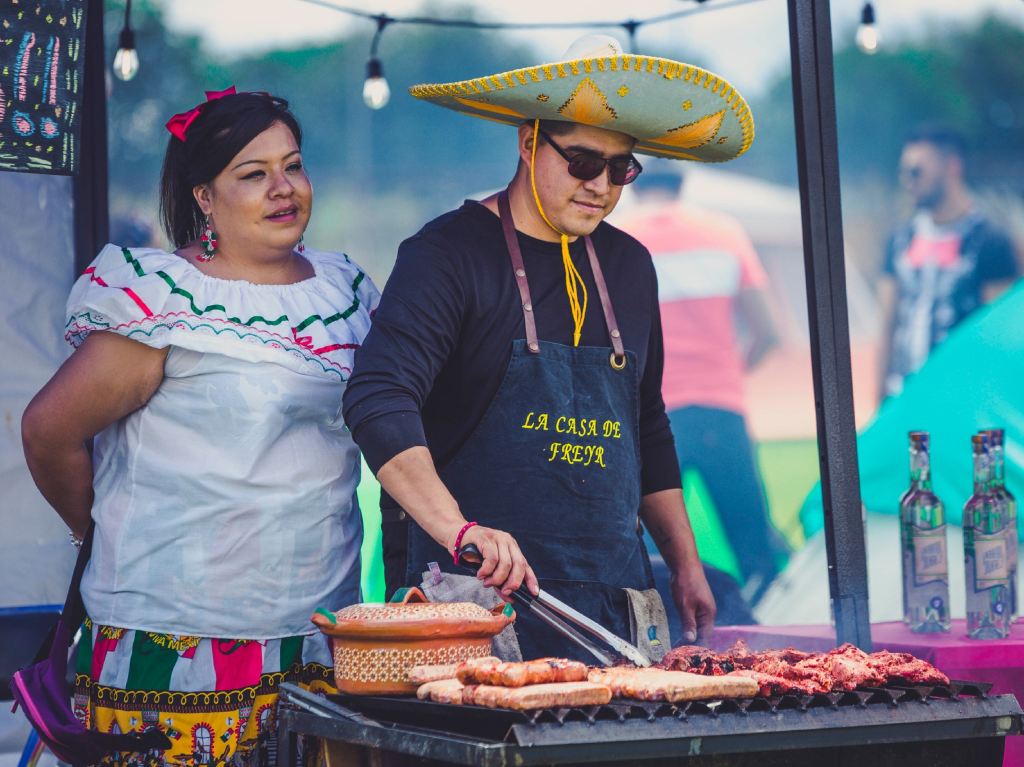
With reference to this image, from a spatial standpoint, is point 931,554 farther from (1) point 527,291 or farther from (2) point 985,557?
(1) point 527,291

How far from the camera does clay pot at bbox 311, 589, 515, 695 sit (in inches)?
84.4

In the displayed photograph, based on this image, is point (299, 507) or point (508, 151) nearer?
point (299, 507)

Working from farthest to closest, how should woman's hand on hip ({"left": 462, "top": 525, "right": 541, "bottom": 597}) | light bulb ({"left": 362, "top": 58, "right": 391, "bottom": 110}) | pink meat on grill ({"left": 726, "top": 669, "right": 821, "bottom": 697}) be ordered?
light bulb ({"left": 362, "top": 58, "right": 391, "bottom": 110}) → woman's hand on hip ({"left": 462, "top": 525, "right": 541, "bottom": 597}) → pink meat on grill ({"left": 726, "top": 669, "right": 821, "bottom": 697})

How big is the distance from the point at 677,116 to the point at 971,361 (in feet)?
8.26

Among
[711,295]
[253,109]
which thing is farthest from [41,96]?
[711,295]

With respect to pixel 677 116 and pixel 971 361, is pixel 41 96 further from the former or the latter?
pixel 971 361

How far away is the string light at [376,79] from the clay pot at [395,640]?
304 centimetres

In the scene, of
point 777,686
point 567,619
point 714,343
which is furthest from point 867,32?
point 777,686

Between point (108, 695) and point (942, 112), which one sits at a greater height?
point (942, 112)

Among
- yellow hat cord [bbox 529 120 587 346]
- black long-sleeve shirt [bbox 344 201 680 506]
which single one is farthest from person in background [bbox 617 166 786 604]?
yellow hat cord [bbox 529 120 587 346]

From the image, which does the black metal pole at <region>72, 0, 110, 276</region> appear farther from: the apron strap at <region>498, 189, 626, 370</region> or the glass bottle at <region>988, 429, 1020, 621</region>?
the glass bottle at <region>988, 429, 1020, 621</region>

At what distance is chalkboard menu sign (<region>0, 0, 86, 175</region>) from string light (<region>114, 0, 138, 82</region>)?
1.21 meters

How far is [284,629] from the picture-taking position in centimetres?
273

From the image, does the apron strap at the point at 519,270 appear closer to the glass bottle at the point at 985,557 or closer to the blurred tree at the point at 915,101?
the glass bottle at the point at 985,557
